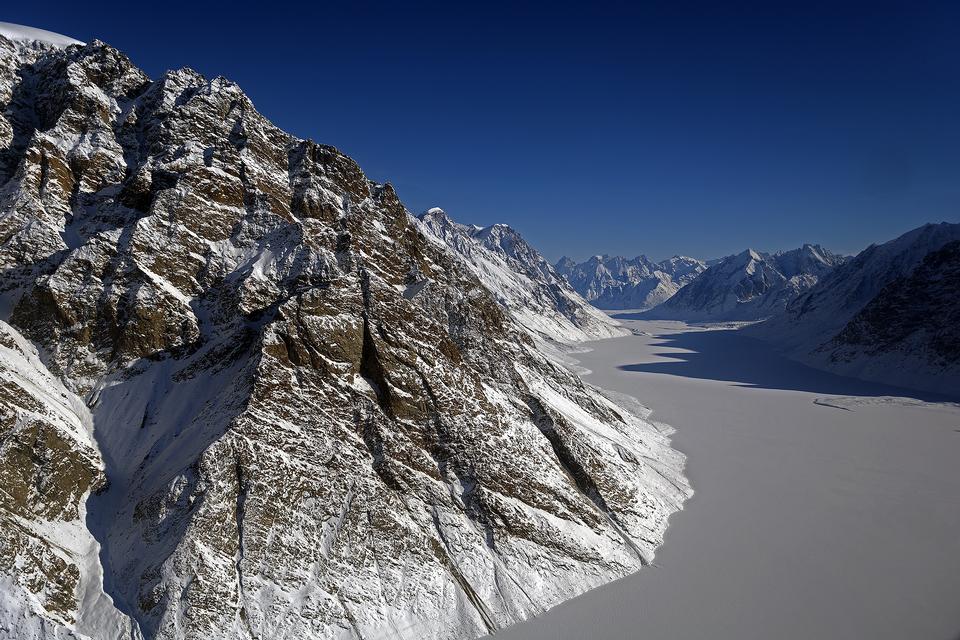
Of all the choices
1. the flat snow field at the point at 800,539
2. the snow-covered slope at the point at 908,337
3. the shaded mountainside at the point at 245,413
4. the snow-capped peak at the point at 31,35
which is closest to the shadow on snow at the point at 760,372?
the snow-covered slope at the point at 908,337

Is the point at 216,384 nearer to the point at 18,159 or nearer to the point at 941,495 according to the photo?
the point at 18,159

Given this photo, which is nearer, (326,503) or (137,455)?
(326,503)

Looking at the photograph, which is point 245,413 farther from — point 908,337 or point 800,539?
point 908,337

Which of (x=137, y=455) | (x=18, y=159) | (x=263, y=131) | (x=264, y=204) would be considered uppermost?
(x=263, y=131)

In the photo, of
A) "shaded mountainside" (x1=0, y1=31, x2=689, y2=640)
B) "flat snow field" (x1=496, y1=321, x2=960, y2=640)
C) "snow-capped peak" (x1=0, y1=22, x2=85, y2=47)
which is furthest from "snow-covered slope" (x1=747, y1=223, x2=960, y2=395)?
"snow-capped peak" (x1=0, y1=22, x2=85, y2=47)

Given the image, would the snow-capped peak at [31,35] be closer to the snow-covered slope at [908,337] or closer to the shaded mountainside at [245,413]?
the shaded mountainside at [245,413]

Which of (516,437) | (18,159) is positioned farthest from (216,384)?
(18,159)
